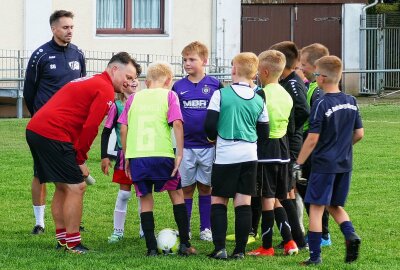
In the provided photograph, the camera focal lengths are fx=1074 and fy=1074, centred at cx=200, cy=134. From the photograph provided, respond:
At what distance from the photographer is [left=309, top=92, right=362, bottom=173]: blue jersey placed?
898 centimetres

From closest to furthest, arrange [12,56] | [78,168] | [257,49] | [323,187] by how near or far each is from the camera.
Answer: [323,187] → [78,168] → [12,56] → [257,49]

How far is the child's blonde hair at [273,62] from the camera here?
31.2 feet

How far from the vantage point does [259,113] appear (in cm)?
927

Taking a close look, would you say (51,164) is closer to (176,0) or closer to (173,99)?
(173,99)

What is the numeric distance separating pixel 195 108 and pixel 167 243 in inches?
57.1

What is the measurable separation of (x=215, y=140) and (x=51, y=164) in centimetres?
148

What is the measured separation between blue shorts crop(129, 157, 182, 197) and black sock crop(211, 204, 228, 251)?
47 cm

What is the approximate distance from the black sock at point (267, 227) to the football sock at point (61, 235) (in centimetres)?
181

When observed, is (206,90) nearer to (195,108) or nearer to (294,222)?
(195,108)

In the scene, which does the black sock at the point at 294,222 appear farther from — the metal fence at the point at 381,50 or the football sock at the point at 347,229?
the metal fence at the point at 381,50

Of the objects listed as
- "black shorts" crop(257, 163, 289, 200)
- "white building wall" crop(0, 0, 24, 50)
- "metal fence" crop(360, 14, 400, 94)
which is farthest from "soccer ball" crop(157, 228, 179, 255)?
"metal fence" crop(360, 14, 400, 94)

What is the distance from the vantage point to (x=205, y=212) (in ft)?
34.4

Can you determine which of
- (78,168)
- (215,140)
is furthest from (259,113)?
(78,168)

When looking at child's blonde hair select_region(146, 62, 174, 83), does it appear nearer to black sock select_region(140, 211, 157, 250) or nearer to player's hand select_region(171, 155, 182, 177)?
player's hand select_region(171, 155, 182, 177)
